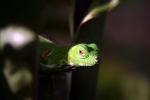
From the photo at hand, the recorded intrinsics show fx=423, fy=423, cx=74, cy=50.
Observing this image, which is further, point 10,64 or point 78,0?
point 78,0

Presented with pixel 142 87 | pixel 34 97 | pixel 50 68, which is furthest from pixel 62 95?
pixel 142 87

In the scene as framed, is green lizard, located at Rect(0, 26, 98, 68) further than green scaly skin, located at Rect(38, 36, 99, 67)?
No

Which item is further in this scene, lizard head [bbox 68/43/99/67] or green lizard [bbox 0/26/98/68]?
lizard head [bbox 68/43/99/67]

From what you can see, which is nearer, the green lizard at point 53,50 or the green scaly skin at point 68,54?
the green lizard at point 53,50

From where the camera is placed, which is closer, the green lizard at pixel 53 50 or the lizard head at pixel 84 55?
the green lizard at pixel 53 50

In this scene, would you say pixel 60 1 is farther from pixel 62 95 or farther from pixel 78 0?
pixel 62 95

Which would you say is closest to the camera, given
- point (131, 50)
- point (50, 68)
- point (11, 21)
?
point (11, 21)
